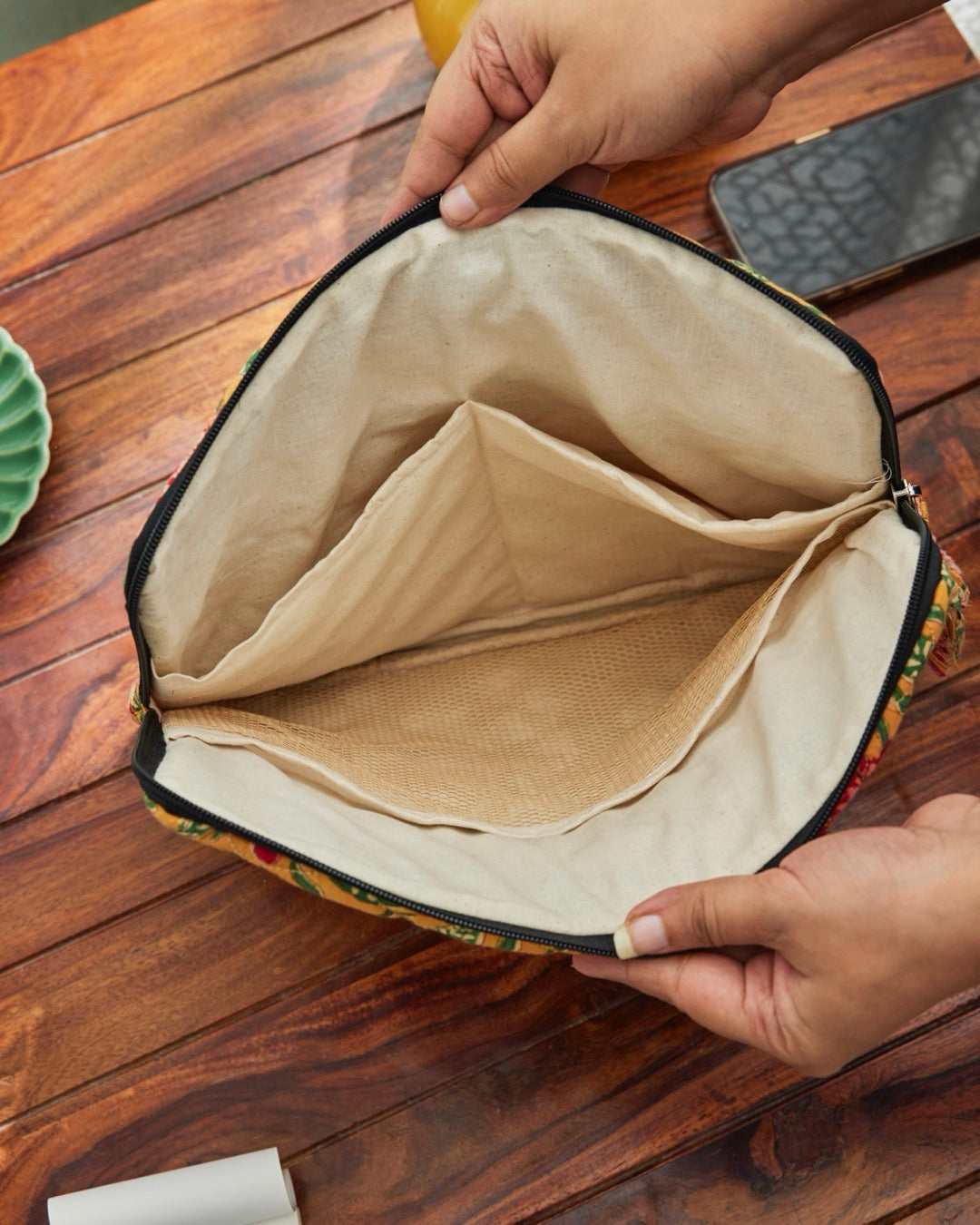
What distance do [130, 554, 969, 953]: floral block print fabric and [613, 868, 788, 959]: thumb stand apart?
5 cm

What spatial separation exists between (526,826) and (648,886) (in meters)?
0.11

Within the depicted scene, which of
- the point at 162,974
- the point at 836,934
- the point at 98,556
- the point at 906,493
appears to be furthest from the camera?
the point at 98,556

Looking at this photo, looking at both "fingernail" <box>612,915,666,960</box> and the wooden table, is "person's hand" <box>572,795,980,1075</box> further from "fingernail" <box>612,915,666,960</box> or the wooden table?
the wooden table

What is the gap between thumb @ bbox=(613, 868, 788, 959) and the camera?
0.53m

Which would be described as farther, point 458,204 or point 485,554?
point 485,554

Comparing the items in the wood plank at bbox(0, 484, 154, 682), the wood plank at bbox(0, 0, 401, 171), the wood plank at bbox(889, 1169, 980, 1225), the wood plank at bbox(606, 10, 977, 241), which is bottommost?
the wood plank at bbox(889, 1169, 980, 1225)

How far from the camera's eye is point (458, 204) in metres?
0.60

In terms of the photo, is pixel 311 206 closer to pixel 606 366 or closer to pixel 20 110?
pixel 20 110

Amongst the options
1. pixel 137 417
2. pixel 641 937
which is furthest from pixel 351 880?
pixel 137 417

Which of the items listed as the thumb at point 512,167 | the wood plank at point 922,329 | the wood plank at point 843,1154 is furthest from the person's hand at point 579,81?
the wood plank at point 843,1154

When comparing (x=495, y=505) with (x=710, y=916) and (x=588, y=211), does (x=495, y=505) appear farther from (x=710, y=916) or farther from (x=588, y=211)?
(x=710, y=916)

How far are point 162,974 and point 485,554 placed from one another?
1.22 feet

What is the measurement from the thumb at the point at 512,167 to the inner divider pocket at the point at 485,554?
13cm

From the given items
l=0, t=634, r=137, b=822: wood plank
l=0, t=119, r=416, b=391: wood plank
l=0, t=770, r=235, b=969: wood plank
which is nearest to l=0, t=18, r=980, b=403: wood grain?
l=0, t=119, r=416, b=391: wood plank
